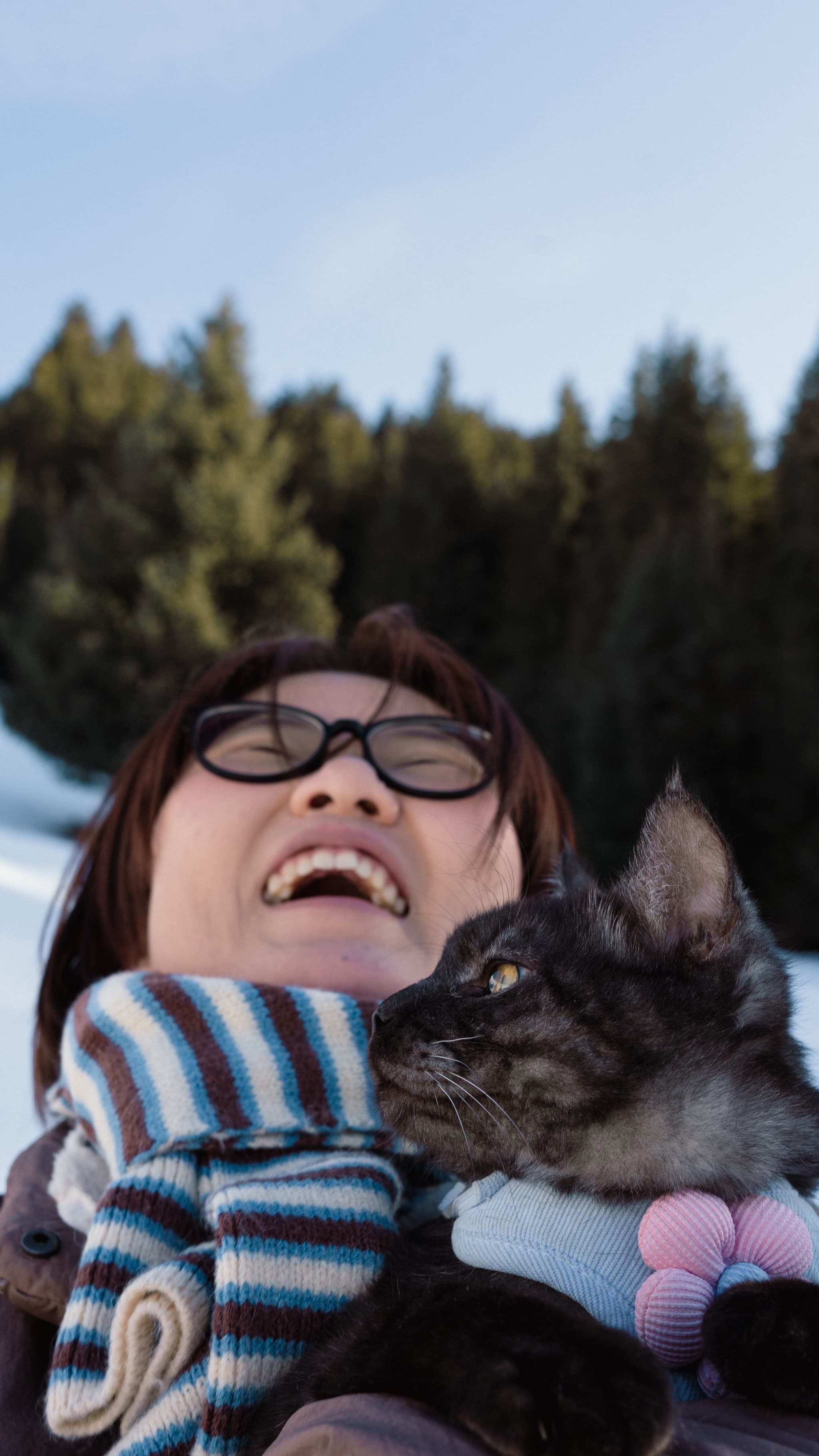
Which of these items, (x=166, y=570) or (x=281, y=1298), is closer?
(x=281, y=1298)

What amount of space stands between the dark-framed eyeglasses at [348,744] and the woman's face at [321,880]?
0.08 meters

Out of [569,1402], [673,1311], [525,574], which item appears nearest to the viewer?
[569,1402]

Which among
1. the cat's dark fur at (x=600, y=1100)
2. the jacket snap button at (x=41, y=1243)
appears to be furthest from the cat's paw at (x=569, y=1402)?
the jacket snap button at (x=41, y=1243)

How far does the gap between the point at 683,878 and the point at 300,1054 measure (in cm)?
66

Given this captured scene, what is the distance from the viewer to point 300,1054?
1486mm

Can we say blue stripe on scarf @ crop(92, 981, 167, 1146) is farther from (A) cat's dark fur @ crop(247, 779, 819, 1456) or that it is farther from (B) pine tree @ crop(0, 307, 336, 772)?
A: (B) pine tree @ crop(0, 307, 336, 772)

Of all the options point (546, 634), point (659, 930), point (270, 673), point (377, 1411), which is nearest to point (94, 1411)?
point (377, 1411)

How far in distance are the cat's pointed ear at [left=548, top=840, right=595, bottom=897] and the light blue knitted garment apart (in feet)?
1.27

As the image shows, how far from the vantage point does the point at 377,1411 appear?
0.83 metres

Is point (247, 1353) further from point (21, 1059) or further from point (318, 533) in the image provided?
point (318, 533)

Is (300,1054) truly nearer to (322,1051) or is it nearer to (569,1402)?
(322,1051)

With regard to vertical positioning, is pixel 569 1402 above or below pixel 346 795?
below

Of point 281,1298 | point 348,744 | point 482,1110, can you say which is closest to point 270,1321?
point 281,1298

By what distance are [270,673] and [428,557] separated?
752 inches
